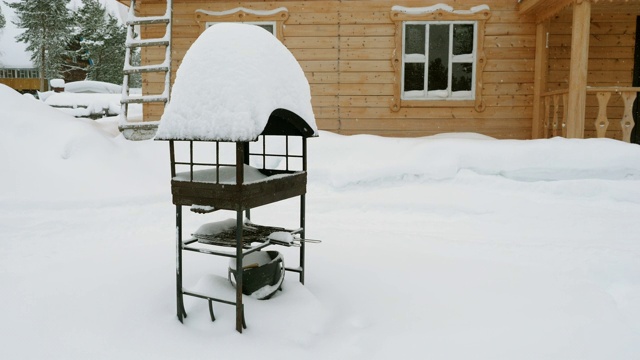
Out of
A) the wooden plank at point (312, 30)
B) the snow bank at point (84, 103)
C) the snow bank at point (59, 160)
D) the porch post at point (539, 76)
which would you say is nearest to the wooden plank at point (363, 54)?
the wooden plank at point (312, 30)

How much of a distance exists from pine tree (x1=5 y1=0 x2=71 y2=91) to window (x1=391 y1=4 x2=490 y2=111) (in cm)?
3660

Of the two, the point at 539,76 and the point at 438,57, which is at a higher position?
the point at 438,57

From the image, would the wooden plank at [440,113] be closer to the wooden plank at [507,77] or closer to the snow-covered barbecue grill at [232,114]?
the wooden plank at [507,77]

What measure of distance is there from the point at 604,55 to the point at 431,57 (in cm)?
341

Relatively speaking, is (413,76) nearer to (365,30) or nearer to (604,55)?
(365,30)

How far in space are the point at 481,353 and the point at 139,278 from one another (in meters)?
2.72

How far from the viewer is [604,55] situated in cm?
1030

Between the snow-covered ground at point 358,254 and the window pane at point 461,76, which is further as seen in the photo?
the window pane at point 461,76

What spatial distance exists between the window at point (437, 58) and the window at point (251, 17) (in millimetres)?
2255

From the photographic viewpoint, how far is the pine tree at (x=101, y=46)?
43219 millimetres

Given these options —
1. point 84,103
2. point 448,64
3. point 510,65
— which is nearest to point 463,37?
point 448,64

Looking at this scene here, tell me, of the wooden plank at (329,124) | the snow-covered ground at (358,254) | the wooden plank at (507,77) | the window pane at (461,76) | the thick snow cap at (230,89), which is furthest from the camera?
the wooden plank at (329,124)

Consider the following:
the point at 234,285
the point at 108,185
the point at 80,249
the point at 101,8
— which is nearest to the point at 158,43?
the point at 108,185

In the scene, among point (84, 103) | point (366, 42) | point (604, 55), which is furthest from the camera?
point (84, 103)
